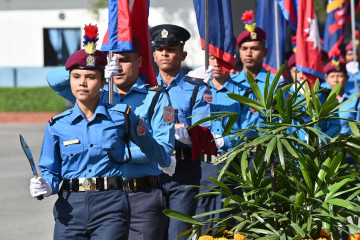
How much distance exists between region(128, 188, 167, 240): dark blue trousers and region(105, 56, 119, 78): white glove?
82cm

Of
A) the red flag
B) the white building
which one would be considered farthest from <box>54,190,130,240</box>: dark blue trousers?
the white building

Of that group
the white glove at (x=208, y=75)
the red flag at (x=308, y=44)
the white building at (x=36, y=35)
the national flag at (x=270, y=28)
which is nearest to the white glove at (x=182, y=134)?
the white glove at (x=208, y=75)

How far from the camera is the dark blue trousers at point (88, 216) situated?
208 inches

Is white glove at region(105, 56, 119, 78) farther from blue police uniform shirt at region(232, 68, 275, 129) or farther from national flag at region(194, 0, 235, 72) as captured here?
national flag at region(194, 0, 235, 72)

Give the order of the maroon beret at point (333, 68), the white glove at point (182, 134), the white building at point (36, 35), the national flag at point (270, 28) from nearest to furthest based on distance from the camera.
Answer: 1. the white glove at point (182, 134)
2. the national flag at point (270, 28)
3. the maroon beret at point (333, 68)
4. the white building at point (36, 35)

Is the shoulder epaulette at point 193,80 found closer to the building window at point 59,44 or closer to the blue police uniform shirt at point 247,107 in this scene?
the blue police uniform shirt at point 247,107

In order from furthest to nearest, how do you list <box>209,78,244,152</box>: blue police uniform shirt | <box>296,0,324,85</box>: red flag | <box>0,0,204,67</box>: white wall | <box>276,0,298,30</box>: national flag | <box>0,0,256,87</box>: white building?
<box>0,0,256,87</box>: white building
<box>0,0,204,67</box>: white wall
<box>276,0,298,30</box>: national flag
<box>296,0,324,85</box>: red flag
<box>209,78,244,152</box>: blue police uniform shirt

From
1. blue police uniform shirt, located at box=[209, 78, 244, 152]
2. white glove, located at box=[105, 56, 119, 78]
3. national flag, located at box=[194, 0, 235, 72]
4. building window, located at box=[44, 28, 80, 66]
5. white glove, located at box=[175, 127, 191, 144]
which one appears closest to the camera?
white glove, located at box=[105, 56, 119, 78]

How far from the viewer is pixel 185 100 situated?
24.0ft

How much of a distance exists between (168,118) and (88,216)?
1.07 metres

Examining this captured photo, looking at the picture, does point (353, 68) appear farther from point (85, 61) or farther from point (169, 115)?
point (85, 61)

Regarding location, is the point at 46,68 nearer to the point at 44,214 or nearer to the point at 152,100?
the point at 44,214

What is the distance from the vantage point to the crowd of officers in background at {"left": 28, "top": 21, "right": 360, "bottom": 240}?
600 cm

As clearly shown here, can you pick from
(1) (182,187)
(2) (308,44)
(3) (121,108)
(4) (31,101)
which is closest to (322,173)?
(3) (121,108)
